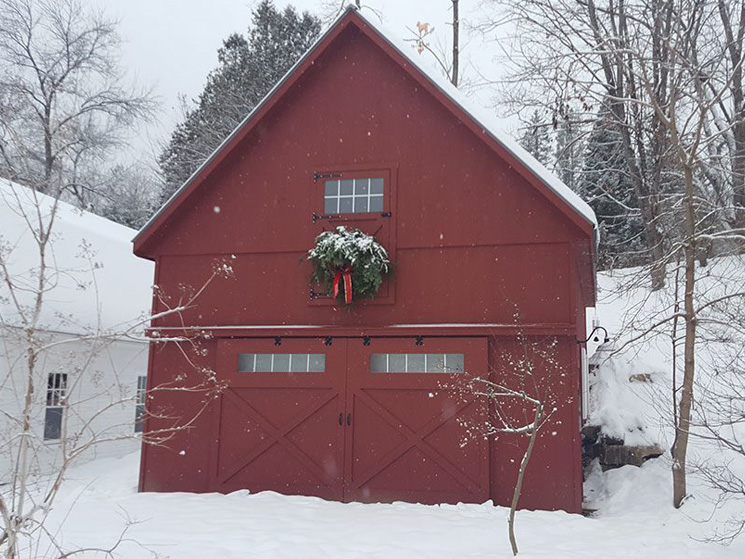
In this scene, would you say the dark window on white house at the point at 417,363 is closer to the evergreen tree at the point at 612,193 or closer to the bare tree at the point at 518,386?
the bare tree at the point at 518,386

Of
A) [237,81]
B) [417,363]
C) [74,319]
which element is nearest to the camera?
[417,363]

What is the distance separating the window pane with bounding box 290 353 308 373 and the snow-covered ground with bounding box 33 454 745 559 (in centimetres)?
170

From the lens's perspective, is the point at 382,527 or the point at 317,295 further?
the point at 317,295

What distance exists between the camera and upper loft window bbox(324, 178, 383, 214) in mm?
9906

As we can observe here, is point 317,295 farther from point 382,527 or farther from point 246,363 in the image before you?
point 382,527

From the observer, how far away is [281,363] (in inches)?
393

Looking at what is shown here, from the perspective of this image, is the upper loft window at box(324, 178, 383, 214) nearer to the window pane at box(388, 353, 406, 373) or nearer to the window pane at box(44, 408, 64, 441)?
the window pane at box(388, 353, 406, 373)

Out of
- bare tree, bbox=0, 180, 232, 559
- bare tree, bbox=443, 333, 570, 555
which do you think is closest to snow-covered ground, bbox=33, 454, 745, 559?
bare tree, bbox=0, 180, 232, 559

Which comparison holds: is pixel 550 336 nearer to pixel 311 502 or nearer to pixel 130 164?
pixel 311 502

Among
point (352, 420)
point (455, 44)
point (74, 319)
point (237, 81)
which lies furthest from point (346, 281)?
point (237, 81)

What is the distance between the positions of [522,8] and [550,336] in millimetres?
9042

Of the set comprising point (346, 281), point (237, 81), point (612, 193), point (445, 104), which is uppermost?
point (237, 81)

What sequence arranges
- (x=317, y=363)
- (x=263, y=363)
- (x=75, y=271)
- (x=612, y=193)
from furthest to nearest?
(x=612, y=193), (x=75, y=271), (x=263, y=363), (x=317, y=363)

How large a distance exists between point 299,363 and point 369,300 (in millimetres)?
1354
